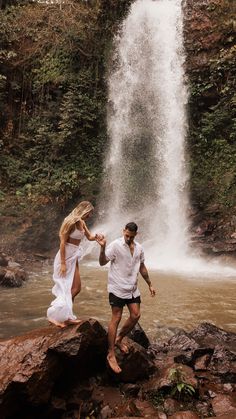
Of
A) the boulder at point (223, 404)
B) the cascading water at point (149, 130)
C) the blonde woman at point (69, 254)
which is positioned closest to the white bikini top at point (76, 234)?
the blonde woman at point (69, 254)

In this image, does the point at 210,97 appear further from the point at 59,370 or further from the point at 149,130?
the point at 59,370

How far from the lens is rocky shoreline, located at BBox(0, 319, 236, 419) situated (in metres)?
3.86

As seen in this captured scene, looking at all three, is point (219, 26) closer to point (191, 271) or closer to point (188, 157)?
point (188, 157)

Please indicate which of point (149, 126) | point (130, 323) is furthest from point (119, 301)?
point (149, 126)

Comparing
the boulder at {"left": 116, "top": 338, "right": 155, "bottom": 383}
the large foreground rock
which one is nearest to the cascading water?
the boulder at {"left": 116, "top": 338, "right": 155, "bottom": 383}

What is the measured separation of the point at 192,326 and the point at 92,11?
16.1 metres

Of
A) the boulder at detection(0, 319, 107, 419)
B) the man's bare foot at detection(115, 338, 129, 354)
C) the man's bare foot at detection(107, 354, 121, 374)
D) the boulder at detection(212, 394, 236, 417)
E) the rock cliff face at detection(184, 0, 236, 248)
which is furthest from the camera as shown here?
the rock cliff face at detection(184, 0, 236, 248)

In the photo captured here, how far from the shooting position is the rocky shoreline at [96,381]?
386 cm

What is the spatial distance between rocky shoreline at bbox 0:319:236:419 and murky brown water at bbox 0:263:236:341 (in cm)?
145

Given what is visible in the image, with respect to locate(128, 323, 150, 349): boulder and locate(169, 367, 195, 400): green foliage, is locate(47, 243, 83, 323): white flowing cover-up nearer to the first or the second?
locate(128, 323, 150, 349): boulder

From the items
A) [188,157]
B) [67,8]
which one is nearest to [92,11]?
[67,8]

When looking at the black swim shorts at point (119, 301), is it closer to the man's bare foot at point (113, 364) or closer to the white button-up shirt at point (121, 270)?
the white button-up shirt at point (121, 270)

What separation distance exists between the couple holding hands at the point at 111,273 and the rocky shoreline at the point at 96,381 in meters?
0.19

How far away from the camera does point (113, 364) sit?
440 cm
